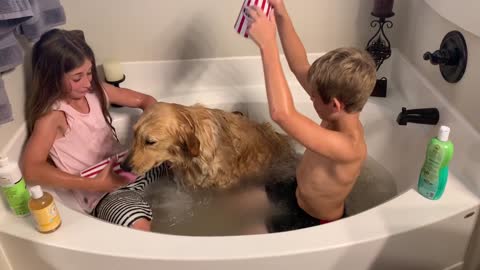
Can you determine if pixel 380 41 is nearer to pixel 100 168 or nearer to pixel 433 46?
pixel 433 46

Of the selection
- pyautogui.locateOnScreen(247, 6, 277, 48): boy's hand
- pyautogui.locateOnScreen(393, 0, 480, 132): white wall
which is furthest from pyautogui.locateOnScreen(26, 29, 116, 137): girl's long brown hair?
pyautogui.locateOnScreen(393, 0, 480, 132): white wall

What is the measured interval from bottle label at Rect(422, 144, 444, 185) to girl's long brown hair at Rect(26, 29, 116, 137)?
3.65 ft

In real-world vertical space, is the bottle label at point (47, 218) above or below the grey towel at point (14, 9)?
below

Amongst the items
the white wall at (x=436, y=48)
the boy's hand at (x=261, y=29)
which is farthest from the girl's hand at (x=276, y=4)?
the white wall at (x=436, y=48)

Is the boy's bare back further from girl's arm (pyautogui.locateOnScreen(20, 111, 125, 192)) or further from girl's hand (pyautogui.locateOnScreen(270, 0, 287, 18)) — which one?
girl's arm (pyautogui.locateOnScreen(20, 111, 125, 192))

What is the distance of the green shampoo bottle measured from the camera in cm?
115

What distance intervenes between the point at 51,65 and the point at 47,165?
326mm

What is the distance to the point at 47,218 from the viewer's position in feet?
3.77

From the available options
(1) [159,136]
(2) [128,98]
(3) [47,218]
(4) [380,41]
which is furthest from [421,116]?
(3) [47,218]

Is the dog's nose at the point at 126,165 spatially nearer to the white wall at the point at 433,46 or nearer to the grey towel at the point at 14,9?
the grey towel at the point at 14,9

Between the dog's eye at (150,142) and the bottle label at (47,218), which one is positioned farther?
the dog's eye at (150,142)

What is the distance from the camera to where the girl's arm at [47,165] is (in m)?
1.39

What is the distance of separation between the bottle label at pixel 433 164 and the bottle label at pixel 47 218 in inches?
40.7

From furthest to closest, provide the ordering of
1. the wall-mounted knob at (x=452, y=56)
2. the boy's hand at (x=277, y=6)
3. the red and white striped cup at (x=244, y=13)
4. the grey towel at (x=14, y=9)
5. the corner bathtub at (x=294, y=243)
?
the boy's hand at (x=277, y=6), the wall-mounted knob at (x=452, y=56), the red and white striped cup at (x=244, y=13), the corner bathtub at (x=294, y=243), the grey towel at (x=14, y=9)
